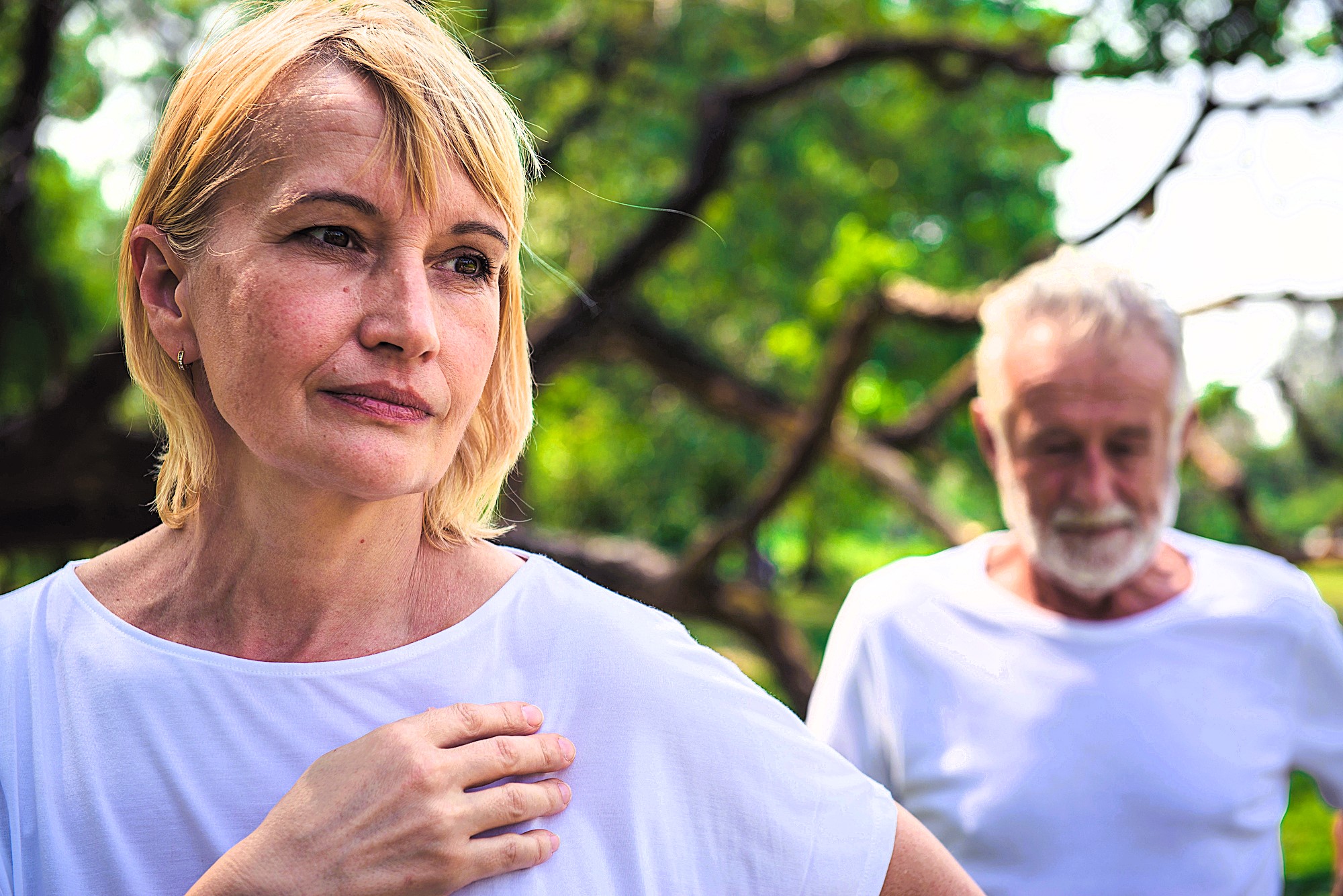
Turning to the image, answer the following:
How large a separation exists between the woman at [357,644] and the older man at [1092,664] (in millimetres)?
825

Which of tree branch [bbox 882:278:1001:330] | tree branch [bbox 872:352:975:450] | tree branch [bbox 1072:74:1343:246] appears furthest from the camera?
tree branch [bbox 872:352:975:450]

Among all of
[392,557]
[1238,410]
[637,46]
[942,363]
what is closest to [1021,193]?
[942,363]

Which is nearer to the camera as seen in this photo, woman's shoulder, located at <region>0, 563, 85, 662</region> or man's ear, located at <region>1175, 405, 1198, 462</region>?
woman's shoulder, located at <region>0, 563, 85, 662</region>

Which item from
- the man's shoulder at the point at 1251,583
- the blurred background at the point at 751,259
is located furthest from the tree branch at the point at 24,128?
the man's shoulder at the point at 1251,583

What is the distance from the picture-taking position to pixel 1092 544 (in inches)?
92.0

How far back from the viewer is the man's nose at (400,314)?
129 centimetres

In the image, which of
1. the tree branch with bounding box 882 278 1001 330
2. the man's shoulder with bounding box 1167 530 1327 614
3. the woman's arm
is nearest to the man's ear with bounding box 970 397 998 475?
the man's shoulder with bounding box 1167 530 1327 614

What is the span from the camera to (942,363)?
25.6 ft

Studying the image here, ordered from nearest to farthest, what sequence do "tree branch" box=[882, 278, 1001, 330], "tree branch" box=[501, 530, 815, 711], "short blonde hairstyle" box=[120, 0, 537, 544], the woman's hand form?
the woman's hand < "short blonde hairstyle" box=[120, 0, 537, 544] < "tree branch" box=[882, 278, 1001, 330] < "tree branch" box=[501, 530, 815, 711]

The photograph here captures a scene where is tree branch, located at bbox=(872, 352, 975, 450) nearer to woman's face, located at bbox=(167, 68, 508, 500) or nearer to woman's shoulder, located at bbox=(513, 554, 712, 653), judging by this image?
woman's shoulder, located at bbox=(513, 554, 712, 653)

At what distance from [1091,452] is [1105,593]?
0.98 ft

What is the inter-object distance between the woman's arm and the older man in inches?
31.5

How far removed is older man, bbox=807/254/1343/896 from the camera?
7.06ft

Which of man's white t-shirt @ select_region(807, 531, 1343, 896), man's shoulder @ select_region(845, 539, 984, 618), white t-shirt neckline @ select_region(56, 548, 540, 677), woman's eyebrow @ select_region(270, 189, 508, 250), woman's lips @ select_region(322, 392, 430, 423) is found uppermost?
woman's eyebrow @ select_region(270, 189, 508, 250)
